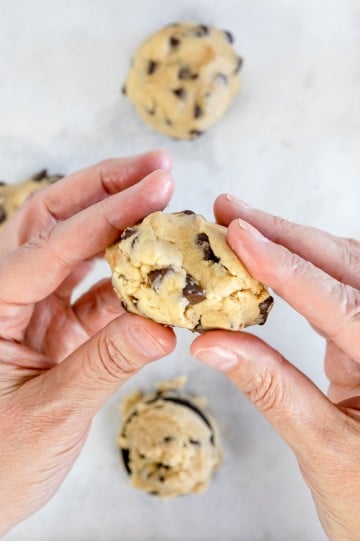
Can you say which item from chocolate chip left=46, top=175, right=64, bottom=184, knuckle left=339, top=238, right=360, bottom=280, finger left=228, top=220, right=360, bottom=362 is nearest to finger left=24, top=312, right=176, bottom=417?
finger left=228, top=220, right=360, bottom=362

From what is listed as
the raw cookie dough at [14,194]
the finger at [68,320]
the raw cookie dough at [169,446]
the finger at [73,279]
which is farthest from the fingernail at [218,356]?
the raw cookie dough at [14,194]

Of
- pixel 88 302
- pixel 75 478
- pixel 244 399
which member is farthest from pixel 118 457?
pixel 88 302

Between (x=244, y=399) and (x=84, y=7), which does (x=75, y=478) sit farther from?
(x=84, y=7)

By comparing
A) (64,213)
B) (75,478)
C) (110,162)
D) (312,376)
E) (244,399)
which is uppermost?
(110,162)

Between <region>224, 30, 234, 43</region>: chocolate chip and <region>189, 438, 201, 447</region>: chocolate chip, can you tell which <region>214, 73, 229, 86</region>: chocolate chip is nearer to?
<region>224, 30, 234, 43</region>: chocolate chip

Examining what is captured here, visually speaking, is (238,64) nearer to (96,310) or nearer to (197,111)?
(197,111)

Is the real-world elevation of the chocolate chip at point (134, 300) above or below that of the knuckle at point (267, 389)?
above

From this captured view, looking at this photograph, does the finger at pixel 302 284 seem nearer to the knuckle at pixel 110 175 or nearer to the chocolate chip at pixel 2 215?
the knuckle at pixel 110 175

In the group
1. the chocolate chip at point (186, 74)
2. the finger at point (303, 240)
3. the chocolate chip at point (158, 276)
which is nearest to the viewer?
the chocolate chip at point (158, 276)

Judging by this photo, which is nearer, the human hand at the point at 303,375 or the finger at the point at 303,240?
the human hand at the point at 303,375
